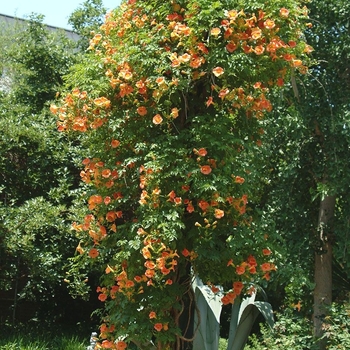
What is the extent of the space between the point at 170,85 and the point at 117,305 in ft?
4.06

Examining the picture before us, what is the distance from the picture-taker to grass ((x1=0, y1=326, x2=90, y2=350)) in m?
5.90

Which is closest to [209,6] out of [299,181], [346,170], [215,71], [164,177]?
[215,71]

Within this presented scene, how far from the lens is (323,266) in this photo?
6.17 metres

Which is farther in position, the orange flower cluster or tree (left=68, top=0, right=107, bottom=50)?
tree (left=68, top=0, right=107, bottom=50)

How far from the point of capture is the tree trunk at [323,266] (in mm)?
5969

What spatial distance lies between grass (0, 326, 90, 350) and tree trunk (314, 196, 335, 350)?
7.63ft

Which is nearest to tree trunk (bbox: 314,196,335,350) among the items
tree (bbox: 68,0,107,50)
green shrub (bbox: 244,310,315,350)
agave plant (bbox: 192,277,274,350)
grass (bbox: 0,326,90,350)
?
green shrub (bbox: 244,310,315,350)

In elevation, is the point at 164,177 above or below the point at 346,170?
below

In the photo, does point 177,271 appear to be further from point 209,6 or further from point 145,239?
point 209,6

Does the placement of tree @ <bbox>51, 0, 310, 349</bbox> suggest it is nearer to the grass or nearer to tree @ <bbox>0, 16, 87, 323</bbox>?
the grass

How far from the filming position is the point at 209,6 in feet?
10.6

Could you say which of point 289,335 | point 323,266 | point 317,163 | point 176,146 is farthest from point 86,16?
point 176,146

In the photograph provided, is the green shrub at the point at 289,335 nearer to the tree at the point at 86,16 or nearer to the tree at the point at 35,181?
the tree at the point at 35,181

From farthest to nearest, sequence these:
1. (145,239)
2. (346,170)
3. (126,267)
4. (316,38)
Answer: (316,38) → (346,170) → (126,267) → (145,239)
